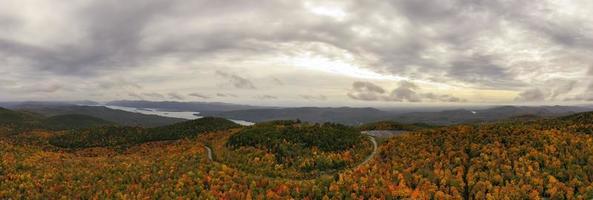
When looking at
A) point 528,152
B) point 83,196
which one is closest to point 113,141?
point 83,196

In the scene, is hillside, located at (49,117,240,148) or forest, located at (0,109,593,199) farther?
hillside, located at (49,117,240,148)

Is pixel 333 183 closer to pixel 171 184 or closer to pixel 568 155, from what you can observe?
pixel 171 184

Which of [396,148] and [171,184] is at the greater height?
[396,148]

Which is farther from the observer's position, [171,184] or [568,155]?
[171,184]

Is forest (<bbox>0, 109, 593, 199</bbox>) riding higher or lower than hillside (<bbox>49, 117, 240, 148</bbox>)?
higher

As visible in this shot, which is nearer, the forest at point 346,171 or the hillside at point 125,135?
the forest at point 346,171

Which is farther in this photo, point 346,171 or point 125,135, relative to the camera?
point 125,135

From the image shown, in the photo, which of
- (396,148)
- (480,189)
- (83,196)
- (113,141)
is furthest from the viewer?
(113,141)

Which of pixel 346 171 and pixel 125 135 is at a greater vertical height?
pixel 346 171
